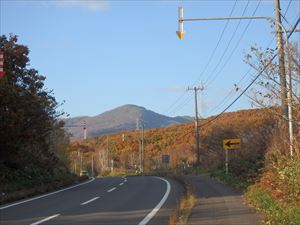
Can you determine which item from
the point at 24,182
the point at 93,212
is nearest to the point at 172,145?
the point at 24,182

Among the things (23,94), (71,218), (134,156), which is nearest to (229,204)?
(71,218)

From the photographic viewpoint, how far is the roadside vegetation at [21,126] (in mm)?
25234

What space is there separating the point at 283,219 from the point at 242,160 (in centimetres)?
2051

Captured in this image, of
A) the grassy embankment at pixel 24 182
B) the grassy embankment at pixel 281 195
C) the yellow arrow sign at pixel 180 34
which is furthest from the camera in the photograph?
the grassy embankment at pixel 24 182

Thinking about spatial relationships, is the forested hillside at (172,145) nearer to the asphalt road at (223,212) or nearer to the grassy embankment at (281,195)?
the grassy embankment at (281,195)

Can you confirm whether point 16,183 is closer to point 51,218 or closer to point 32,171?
point 32,171

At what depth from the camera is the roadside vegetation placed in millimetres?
25234

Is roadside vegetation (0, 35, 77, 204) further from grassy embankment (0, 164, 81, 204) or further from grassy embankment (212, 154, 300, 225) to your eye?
grassy embankment (212, 154, 300, 225)

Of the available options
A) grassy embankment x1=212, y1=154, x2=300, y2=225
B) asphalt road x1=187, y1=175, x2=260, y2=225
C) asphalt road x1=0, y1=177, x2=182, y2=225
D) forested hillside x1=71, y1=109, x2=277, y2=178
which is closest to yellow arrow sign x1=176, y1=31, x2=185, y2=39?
grassy embankment x1=212, y1=154, x2=300, y2=225

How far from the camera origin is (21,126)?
2617cm

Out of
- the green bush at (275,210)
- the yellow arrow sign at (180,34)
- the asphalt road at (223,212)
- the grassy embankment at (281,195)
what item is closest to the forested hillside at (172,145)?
the grassy embankment at (281,195)

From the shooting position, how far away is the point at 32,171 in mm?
29906

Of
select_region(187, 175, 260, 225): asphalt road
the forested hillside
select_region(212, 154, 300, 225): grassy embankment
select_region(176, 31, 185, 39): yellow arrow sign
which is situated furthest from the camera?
the forested hillside

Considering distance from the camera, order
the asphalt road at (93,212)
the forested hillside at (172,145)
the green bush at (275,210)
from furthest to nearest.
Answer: the forested hillside at (172,145) < the asphalt road at (93,212) < the green bush at (275,210)
